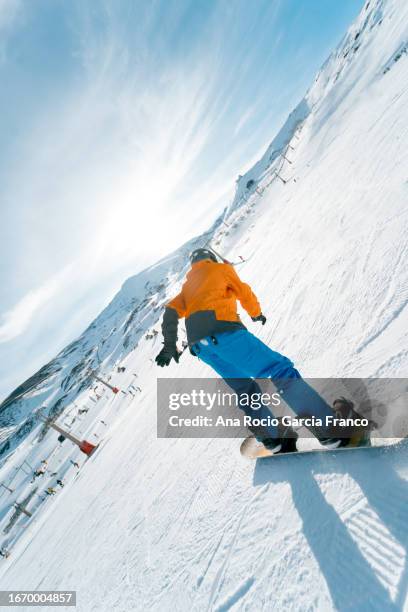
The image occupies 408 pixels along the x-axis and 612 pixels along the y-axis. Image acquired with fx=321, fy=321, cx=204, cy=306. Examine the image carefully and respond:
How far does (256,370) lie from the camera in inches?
113

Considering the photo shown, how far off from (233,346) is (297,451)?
3.41 feet

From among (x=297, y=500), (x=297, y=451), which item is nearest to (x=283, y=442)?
(x=297, y=451)

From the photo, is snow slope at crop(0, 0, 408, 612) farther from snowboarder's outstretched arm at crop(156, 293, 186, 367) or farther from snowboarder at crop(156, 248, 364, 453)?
snowboarder's outstretched arm at crop(156, 293, 186, 367)

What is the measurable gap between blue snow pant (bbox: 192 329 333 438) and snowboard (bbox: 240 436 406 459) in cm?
19

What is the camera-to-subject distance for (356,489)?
6.32ft

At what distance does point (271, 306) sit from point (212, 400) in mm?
2327

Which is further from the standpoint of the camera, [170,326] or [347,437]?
[170,326]

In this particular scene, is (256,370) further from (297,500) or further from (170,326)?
(170,326)

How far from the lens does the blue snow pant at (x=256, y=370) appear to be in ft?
8.09

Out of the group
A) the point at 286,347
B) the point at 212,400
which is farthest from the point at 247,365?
the point at 212,400

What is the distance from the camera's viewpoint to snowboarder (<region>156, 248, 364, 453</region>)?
8.22 ft

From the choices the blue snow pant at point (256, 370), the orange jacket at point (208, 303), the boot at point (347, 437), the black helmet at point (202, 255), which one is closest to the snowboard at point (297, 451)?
the boot at point (347, 437)

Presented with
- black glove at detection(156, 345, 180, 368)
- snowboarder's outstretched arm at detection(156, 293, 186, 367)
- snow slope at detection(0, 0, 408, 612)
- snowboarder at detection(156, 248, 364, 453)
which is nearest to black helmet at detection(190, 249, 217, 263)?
snowboarder at detection(156, 248, 364, 453)

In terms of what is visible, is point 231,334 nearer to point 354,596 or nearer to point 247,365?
point 247,365
